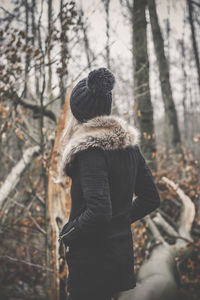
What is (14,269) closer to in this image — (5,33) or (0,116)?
(0,116)

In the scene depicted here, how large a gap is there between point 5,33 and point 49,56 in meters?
0.82

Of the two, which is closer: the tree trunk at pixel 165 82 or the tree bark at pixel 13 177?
the tree bark at pixel 13 177

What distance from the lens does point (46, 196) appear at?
329 cm

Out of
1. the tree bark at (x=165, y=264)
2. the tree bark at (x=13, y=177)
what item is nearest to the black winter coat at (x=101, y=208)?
the tree bark at (x=165, y=264)

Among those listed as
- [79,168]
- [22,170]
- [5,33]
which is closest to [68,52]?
[5,33]

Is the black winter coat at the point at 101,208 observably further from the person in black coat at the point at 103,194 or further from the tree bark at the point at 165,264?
the tree bark at the point at 165,264

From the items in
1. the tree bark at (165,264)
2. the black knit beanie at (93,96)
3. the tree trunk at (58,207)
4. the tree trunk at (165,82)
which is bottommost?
the tree bark at (165,264)

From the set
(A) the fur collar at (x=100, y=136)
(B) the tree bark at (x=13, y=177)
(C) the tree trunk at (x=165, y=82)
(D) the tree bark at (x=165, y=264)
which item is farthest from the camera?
(C) the tree trunk at (x=165, y=82)

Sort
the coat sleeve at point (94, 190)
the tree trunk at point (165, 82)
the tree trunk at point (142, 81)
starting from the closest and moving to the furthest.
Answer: the coat sleeve at point (94, 190)
the tree trunk at point (142, 81)
the tree trunk at point (165, 82)

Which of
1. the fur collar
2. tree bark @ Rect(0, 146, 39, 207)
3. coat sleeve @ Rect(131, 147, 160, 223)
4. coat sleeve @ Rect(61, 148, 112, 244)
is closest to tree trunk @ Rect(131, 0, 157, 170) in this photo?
tree bark @ Rect(0, 146, 39, 207)

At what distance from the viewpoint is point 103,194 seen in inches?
60.6

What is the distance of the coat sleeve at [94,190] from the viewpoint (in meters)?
1.52

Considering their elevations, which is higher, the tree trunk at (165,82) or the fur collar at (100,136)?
the tree trunk at (165,82)

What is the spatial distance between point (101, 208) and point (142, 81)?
4664 mm
